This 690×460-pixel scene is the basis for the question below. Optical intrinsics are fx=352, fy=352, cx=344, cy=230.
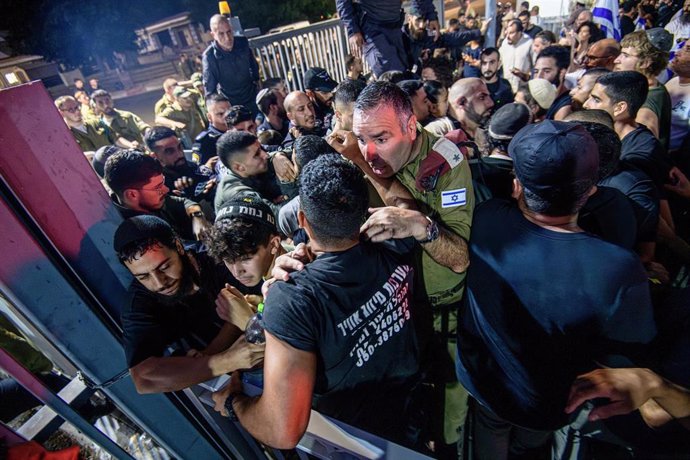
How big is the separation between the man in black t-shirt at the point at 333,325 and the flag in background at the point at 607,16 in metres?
7.34

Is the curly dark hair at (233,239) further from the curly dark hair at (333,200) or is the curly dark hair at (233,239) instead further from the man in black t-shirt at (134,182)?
the man in black t-shirt at (134,182)

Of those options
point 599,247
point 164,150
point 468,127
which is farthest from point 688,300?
point 164,150

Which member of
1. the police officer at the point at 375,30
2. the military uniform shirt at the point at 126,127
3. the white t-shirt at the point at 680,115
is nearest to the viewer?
the white t-shirt at the point at 680,115

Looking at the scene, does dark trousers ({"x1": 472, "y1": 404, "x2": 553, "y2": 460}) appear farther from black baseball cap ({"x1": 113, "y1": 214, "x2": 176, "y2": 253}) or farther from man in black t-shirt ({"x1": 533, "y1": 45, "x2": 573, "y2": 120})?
man in black t-shirt ({"x1": 533, "y1": 45, "x2": 573, "y2": 120})

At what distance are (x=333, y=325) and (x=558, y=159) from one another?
4.12 feet

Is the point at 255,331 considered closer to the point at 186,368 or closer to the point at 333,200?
the point at 186,368

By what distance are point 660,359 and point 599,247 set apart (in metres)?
0.71

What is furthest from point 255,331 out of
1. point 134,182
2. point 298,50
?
point 298,50

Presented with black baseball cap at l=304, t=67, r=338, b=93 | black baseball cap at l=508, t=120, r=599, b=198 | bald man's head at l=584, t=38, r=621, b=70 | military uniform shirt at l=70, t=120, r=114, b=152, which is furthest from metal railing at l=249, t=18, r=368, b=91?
black baseball cap at l=508, t=120, r=599, b=198

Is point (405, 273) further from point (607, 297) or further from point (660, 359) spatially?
point (660, 359)

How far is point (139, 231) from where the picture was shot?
1.97 metres

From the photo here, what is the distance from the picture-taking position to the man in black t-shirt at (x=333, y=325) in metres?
1.52

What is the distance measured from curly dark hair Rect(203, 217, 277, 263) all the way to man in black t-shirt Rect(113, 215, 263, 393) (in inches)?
10.8

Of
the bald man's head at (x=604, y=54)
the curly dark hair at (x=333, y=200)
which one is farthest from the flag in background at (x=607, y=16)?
the curly dark hair at (x=333, y=200)
